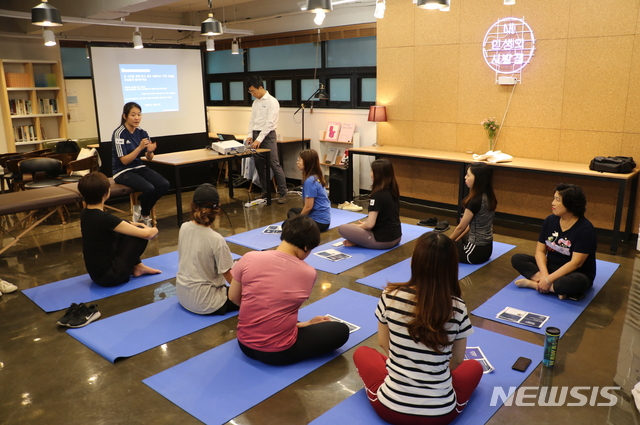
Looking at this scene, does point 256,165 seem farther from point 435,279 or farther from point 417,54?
point 435,279

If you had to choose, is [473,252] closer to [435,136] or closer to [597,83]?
[597,83]

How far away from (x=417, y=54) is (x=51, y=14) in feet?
14.1

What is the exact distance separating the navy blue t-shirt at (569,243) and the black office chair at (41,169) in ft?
17.9

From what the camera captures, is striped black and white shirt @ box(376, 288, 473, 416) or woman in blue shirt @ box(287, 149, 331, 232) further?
woman in blue shirt @ box(287, 149, 331, 232)

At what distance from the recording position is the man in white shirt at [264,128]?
7.16 meters

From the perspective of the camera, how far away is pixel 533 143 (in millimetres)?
5910

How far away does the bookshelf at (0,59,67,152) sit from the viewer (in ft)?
26.9

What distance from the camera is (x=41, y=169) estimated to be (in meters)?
6.39

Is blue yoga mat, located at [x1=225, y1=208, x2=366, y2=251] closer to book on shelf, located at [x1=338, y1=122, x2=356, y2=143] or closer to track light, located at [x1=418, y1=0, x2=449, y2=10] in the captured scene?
book on shelf, located at [x1=338, y1=122, x2=356, y2=143]

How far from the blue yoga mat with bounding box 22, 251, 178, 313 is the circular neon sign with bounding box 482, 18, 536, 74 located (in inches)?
171

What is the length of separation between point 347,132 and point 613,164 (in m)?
3.83

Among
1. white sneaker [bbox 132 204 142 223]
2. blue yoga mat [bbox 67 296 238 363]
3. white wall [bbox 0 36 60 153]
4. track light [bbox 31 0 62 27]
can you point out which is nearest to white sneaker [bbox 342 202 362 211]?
white sneaker [bbox 132 204 142 223]

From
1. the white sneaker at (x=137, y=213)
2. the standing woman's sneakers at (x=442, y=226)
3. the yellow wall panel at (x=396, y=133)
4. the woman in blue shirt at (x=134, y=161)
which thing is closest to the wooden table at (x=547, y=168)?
the yellow wall panel at (x=396, y=133)

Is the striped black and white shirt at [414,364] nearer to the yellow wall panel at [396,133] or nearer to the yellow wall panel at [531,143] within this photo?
the yellow wall panel at [531,143]
